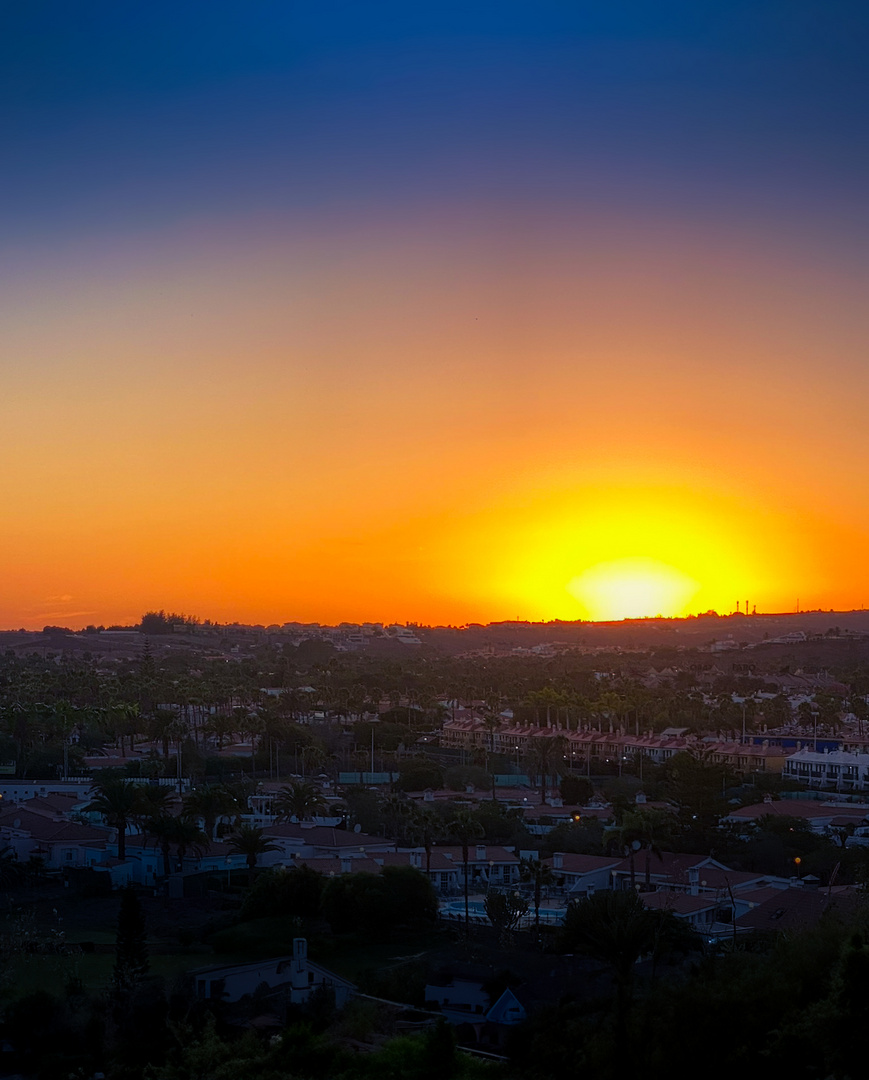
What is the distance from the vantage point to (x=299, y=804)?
56281 mm

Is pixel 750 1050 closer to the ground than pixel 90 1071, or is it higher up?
higher up

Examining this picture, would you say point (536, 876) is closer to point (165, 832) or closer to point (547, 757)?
point (165, 832)

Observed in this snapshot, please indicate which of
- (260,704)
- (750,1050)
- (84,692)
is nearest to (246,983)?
(750,1050)

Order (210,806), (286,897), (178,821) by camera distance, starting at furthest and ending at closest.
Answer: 1. (210,806)
2. (178,821)
3. (286,897)

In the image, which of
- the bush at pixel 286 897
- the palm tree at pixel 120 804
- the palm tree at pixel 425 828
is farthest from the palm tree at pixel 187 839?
the palm tree at pixel 425 828

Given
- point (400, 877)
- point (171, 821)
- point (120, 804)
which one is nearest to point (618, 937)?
point (400, 877)

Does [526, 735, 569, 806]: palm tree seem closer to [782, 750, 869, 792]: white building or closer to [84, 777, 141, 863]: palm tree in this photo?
[782, 750, 869, 792]: white building

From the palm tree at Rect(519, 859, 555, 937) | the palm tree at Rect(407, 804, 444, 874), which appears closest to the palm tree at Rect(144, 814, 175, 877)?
the palm tree at Rect(407, 804, 444, 874)

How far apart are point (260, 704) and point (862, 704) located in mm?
45626

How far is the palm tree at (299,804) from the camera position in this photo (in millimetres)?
56375

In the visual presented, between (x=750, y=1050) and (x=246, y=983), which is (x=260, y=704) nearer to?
(x=246, y=983)

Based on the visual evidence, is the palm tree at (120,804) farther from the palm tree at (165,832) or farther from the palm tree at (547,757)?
the palm tree at (547,757)

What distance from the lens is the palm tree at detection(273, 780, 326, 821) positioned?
5638 cm

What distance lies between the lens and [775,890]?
4162 cm
